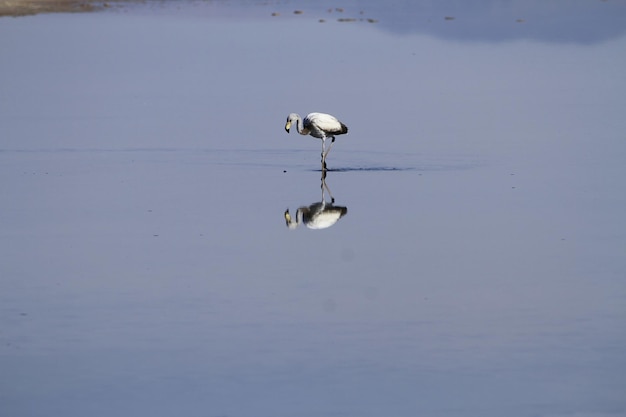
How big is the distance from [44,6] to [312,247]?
34.0m

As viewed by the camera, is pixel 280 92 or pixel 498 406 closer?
pixel 498 406

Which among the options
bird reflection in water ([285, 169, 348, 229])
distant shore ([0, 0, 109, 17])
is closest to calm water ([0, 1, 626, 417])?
bird reflection in water ([285, 169, 348, 229])

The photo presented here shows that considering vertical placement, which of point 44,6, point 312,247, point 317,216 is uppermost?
point 44,6

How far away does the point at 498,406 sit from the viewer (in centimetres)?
853

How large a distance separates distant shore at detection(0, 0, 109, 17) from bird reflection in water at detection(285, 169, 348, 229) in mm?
29706

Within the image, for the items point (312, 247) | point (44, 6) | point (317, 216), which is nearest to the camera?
point (312, 247)

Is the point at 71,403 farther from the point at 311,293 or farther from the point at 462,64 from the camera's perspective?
the point at 462,64

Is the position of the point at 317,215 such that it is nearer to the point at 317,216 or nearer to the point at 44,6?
the point at 317,216

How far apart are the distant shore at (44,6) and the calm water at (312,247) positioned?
1671 centimetres

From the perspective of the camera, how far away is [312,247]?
1285 centimetres

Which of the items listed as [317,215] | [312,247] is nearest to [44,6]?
[317,215]

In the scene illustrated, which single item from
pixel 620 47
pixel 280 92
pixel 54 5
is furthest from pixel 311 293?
pixel 54 5

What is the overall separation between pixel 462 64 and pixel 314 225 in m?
16.5

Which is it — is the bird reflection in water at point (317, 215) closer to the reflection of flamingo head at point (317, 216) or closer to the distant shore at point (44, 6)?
the reflection of flamingo head at point (317, 216)
